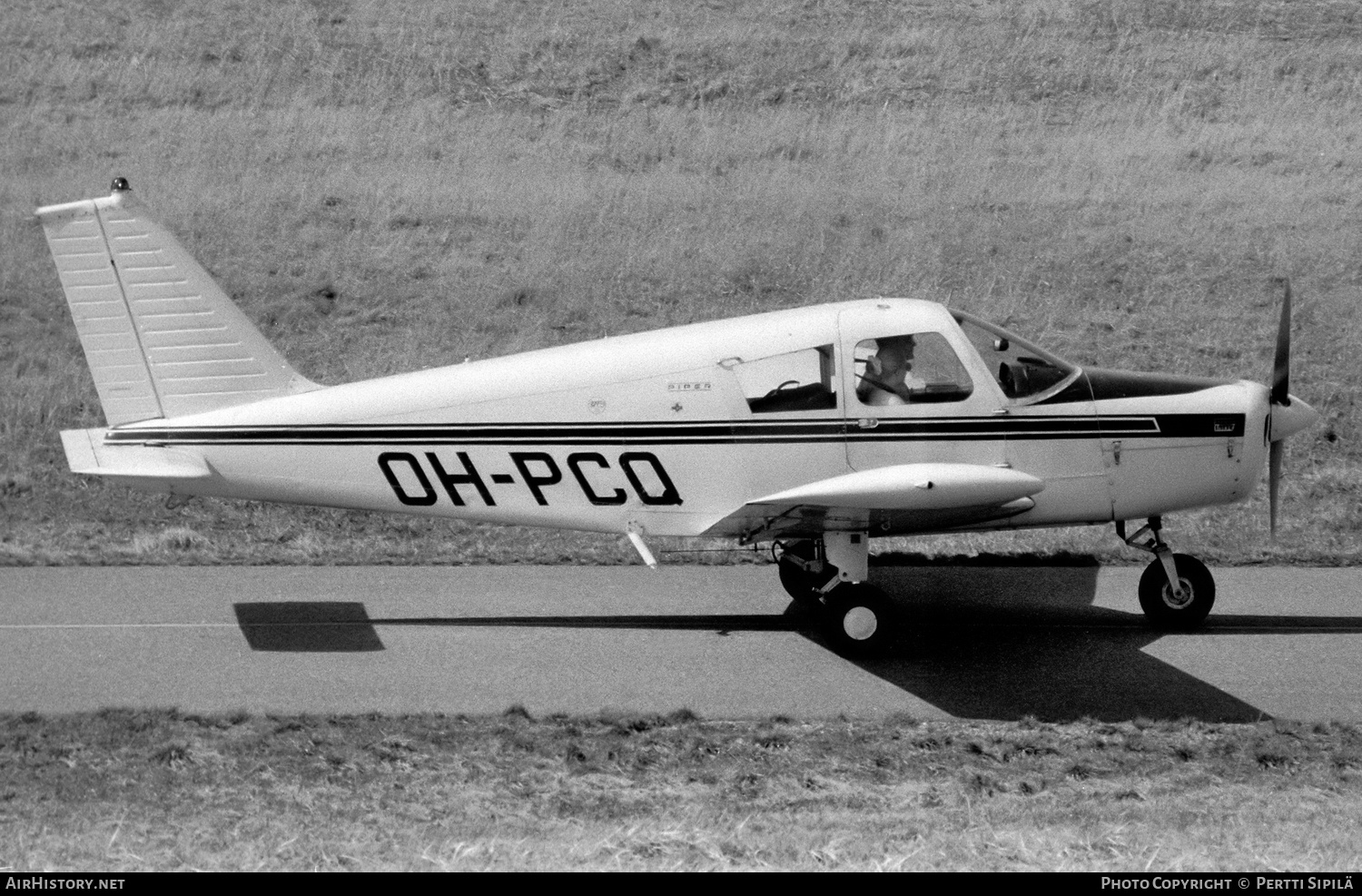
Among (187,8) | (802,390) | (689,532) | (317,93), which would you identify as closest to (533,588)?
(689,532)

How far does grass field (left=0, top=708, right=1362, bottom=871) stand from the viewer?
23.0 feet

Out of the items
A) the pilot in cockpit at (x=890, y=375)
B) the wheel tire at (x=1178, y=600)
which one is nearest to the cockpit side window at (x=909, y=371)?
the pilot in cockpit at (x=890, y=375)

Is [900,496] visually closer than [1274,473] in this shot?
Yes

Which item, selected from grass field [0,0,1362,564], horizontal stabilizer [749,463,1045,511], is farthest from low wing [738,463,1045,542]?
grass field [0,0,1362,564]

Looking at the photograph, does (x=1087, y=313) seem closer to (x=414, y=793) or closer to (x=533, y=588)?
(x=533, y=588)

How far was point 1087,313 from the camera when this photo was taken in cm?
1939

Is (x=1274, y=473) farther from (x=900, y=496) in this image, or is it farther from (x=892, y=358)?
(x=900, y=496)

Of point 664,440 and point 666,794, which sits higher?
point 664,440

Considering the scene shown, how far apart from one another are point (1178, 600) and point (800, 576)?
2733mm

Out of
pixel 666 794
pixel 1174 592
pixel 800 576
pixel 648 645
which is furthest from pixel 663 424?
pixel 1174 592

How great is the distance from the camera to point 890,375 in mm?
10422

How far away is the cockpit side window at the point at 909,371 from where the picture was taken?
10398mm

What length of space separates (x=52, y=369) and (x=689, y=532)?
10.2 m

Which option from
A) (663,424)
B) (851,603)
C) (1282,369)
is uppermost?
(663,424)
